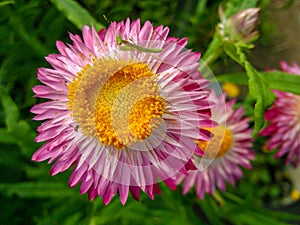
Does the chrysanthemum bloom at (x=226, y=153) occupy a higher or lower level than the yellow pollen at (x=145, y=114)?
lower

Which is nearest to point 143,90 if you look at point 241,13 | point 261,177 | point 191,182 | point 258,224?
point 241,13

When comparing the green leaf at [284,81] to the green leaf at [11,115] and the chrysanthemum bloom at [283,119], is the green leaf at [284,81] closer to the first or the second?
the chrysanthemum bloom at [283,119]

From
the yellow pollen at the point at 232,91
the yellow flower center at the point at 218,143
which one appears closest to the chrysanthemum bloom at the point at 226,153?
the yellow flower center at the point at 218,143

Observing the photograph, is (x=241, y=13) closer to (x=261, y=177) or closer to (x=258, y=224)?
(x=258, y=224)

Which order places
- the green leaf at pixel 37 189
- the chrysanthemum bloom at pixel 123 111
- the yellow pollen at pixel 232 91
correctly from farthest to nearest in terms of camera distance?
the yellow pollen at pixel 232 91 → the green leaf at pixel 37 189 → the chrysanthemum bloom at pixel 123 111

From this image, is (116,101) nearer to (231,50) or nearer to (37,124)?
(231,50)

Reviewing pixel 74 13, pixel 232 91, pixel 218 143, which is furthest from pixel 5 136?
pixel 232 91
